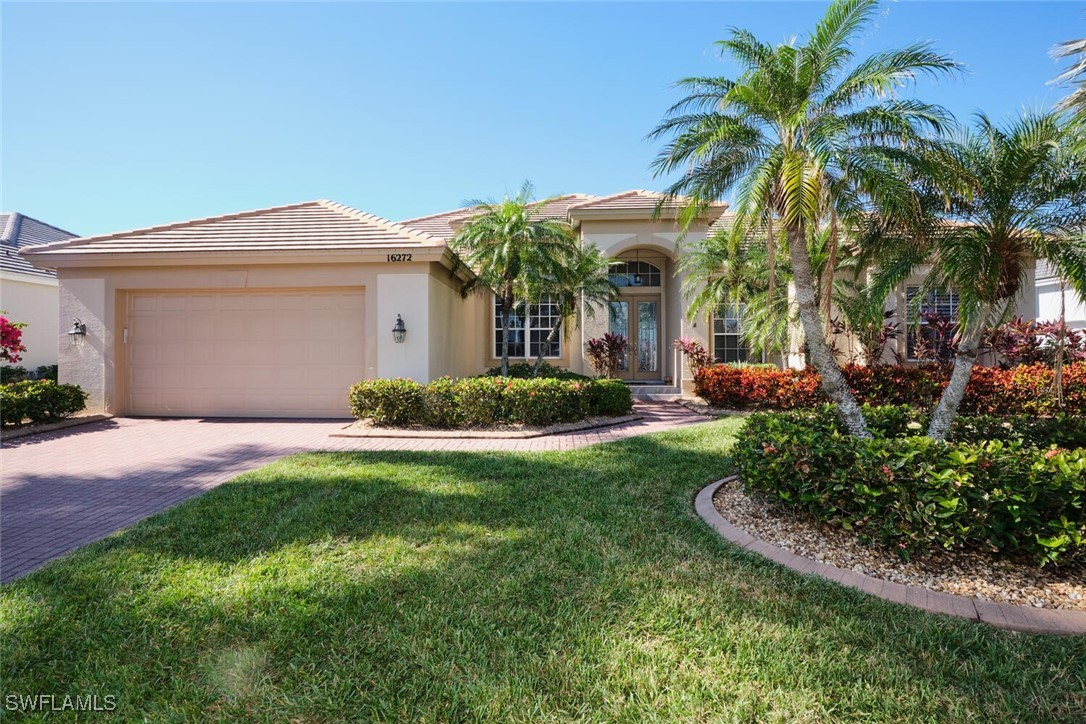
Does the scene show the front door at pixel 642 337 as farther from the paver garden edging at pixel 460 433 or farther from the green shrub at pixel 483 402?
the green shrub at pixel 483 402

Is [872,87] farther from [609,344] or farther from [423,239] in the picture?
[609,344]

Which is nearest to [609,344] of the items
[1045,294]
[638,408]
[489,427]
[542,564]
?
[638,408]

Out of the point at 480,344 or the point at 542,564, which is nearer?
the point at 542,564

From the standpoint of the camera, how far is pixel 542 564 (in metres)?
3.39

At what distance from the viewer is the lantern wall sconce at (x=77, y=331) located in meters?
10.2

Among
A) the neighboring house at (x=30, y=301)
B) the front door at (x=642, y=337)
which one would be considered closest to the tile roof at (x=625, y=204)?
the front door at (x=642, y=337)

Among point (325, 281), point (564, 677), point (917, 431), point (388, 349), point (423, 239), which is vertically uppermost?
point (423, 239)

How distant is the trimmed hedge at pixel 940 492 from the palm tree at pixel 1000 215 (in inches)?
59.2

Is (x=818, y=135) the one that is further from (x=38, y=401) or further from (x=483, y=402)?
(x=38, y=401)

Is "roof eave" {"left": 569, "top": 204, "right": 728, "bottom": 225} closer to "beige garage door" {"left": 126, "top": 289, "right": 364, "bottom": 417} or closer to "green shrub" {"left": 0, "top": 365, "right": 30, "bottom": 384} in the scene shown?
"beige garage door" {"left": 126, "top": 289, "right": 364, "bottom": 417}

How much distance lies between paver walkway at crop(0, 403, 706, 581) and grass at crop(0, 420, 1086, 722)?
28.9 inches

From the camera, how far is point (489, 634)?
2.61 metres

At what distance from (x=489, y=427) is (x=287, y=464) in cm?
351

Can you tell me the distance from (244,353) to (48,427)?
132 inches
